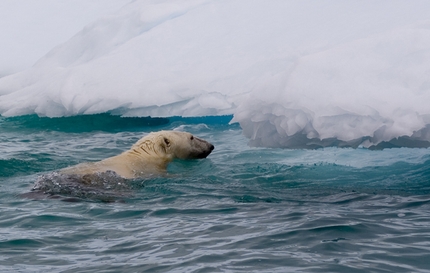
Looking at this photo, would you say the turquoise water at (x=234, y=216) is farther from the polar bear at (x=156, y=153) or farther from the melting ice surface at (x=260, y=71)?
the melting ice surface at (x=260, y=71)

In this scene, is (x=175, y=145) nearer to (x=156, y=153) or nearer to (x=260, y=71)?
(x=156, y=153)

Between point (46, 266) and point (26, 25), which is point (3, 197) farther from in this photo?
point (26, 25)

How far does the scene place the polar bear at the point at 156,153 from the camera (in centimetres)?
762

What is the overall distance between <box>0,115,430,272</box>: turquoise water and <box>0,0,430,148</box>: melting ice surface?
0.65 m

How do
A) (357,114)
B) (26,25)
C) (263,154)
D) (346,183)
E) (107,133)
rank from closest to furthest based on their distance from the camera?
(357,114), (346,183), (263,154), (107,133), (26,25)

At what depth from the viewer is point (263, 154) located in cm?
897

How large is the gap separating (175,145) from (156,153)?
311mm

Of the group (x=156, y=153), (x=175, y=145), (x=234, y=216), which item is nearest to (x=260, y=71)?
(x=175, y=145)

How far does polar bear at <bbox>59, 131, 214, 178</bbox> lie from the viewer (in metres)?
7.62

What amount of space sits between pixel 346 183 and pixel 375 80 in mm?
1157

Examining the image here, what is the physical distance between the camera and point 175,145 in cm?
856

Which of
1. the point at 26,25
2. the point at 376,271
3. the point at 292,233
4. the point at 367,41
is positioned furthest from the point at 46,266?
the point at 26,25

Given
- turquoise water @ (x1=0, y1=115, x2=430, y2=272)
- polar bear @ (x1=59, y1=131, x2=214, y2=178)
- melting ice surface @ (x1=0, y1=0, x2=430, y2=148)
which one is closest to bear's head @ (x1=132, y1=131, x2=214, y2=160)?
polar bear @ (x1=59, y1=131, x2=214, y2=178)

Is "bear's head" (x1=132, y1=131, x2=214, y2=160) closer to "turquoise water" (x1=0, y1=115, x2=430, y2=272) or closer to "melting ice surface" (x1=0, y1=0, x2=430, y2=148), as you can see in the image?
"turquoise water" (x1=0, y1=115, x2=430, y2=272)
